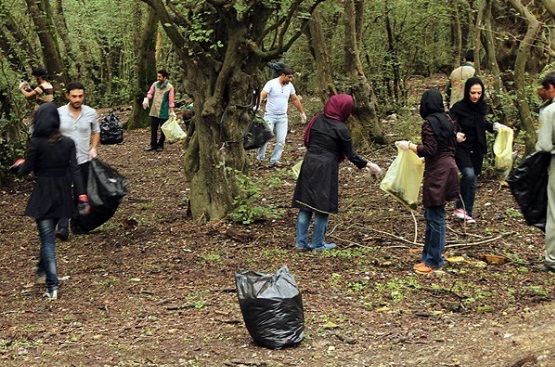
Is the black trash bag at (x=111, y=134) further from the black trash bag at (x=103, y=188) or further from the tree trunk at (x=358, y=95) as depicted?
the black trash bag at (x=103, y=188)

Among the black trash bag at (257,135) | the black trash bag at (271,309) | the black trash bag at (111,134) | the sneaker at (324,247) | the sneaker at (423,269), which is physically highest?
the black trash bag at (271,309)

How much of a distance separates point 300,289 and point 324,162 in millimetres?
1564

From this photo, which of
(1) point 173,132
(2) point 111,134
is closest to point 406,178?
(1) point 173,132

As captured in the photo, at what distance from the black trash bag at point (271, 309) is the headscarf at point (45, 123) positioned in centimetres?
263

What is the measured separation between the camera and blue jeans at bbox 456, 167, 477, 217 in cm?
952

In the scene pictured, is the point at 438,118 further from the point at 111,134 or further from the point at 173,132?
the point at 111,134

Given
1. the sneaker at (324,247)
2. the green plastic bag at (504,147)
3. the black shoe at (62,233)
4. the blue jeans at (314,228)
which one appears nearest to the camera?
the blue jeans at (314,228)

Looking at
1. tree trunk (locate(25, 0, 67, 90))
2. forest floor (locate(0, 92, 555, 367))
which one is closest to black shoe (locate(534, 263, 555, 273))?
forest floor (locate(0, 92, 555, 367))

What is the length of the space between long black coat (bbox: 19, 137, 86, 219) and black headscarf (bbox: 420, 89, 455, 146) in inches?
137

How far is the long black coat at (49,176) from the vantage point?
764cm

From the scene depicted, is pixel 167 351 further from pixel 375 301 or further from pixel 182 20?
pixel 182 20

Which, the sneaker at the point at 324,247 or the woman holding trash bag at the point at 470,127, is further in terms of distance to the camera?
the woman holding trash bag at the point at 470,127

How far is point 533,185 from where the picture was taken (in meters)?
8.05

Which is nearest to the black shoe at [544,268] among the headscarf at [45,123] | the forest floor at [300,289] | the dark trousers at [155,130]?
the forest floor at [300,289]
